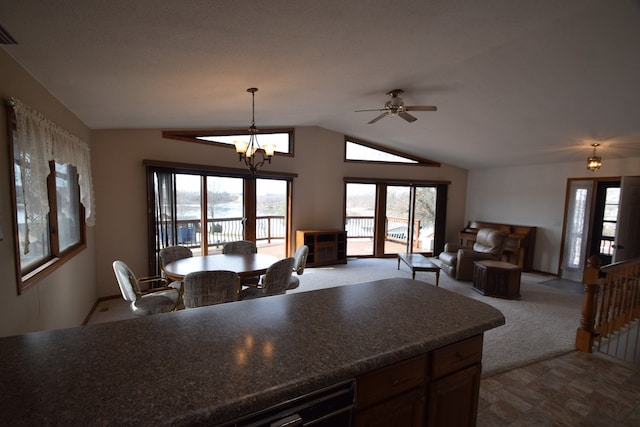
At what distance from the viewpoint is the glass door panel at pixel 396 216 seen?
23.1 feet

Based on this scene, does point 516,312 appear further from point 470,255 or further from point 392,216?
point 392,216

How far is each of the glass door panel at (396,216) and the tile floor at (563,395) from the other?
457 cm

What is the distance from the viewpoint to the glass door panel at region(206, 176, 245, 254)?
5.00m

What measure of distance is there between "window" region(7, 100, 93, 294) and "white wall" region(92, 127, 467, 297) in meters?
0.64

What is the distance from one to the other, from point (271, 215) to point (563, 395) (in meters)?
4.93

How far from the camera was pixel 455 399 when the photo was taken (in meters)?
1.32

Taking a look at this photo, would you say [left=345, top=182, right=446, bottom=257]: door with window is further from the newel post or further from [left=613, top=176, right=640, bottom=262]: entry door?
the newel post

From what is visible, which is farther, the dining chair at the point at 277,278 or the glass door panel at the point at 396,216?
the glass door panel at the point at 396,216

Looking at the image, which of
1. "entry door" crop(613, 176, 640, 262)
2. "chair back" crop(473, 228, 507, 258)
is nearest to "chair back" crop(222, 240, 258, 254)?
"chair back" crop(473, 228, 507, 258)

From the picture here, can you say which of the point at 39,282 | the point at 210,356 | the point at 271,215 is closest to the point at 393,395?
the point at 210,356

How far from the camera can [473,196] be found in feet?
24.1

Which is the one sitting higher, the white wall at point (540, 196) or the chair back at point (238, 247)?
the white wall at point (540, 196)

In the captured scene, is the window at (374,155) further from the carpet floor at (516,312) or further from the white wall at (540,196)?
the carpet floor at (516,312)

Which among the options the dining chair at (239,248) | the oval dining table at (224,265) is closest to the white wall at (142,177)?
the dining chair at (239,248)
